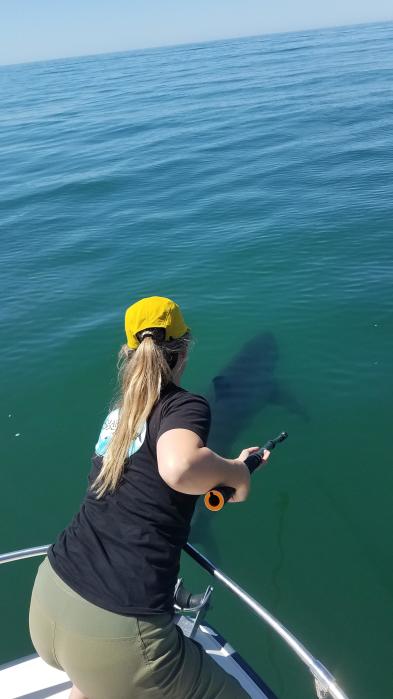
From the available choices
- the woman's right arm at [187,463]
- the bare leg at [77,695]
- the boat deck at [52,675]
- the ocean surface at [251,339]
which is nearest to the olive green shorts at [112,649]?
the bare leg at [77,695]

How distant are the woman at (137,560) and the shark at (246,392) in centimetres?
655

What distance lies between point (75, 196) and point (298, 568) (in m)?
19.5

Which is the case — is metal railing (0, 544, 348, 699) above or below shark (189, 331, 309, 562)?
above

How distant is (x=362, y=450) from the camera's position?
9391 mm

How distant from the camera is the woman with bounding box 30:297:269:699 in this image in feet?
10.4

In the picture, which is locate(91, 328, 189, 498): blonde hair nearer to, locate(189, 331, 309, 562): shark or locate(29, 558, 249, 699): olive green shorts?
locate(29, 558, 249, 699): olive green shorts

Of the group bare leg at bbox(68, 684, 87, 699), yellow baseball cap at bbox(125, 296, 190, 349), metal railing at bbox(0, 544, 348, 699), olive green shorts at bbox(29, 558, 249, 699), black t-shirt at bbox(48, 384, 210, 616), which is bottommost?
metal railing at bbox(0, 544, 348, 699)

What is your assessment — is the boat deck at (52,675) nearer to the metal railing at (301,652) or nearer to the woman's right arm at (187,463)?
the metal railing at (301,652)

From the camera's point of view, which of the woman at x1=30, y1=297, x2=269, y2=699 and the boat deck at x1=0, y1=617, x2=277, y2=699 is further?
the boat deck at x1=0, y1=617, x2=277, y2=699

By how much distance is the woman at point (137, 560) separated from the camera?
3.16 m

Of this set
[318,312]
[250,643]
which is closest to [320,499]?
[250,643]

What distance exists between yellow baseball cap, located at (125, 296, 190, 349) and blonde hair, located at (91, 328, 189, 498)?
43 mm

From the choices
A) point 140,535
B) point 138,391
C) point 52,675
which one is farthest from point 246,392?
point 140,535

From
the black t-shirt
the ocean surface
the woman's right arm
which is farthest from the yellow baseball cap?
the ocean surface
